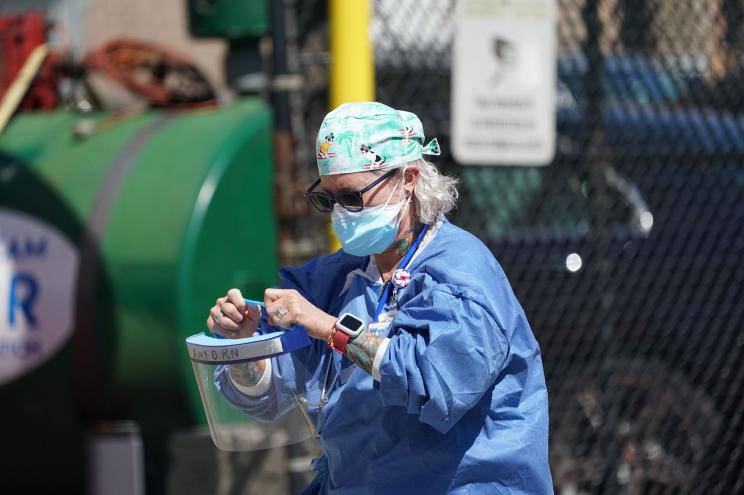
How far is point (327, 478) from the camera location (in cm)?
261

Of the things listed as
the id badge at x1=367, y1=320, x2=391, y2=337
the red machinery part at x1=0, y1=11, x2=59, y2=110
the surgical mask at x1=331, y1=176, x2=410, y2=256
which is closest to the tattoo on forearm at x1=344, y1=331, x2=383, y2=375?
the id badge at x1=367, y1=320, x2=391, y2=337

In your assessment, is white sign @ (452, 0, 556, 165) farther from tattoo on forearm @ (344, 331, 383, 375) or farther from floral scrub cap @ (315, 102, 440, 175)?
tattoo on forearm @ (344, 331, 383, 375)

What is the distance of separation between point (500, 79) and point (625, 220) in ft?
3.89

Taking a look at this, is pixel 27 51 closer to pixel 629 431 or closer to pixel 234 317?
pixel 629 431

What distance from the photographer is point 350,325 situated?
7.33ft

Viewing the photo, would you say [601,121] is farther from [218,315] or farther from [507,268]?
[218,315]

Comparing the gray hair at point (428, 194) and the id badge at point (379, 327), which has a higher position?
the gray hair at point (428, 194)

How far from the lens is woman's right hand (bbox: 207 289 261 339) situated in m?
2.46

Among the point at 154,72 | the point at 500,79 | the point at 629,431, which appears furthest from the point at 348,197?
the point at 154,72

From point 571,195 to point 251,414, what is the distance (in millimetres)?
2527

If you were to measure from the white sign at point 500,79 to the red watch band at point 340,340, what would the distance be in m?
2.15

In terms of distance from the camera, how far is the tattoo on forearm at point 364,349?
86.9 inches

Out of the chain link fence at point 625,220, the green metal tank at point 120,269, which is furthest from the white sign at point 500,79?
the green metal tank at point 120,269

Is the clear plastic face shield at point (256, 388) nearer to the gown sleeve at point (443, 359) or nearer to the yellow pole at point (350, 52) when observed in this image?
the gown sleeve at point (443, 359)
